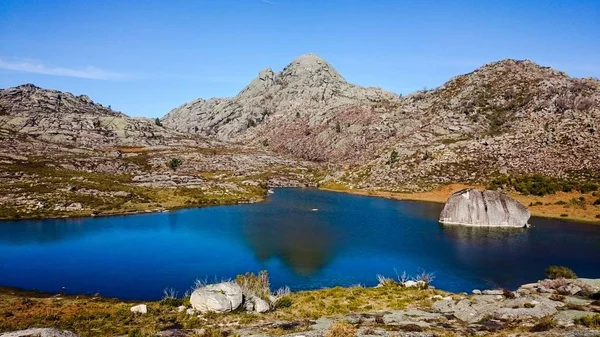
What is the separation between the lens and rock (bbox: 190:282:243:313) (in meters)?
41.7

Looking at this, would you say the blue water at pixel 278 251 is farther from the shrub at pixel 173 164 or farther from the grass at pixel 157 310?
the shrub at pixel 173 164

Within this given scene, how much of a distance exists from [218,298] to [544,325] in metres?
→ 28.8

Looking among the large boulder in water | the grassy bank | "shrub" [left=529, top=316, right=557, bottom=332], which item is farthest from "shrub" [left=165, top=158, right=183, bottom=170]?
"shrub" [left=529, top=316, right=557, bottom=332]

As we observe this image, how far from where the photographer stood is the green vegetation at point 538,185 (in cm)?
12469

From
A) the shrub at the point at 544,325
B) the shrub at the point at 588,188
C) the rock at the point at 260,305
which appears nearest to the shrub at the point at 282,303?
the rock at the point at 260,305

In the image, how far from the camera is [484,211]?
103562 millimetres

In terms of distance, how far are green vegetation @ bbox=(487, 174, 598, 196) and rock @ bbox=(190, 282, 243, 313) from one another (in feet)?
377

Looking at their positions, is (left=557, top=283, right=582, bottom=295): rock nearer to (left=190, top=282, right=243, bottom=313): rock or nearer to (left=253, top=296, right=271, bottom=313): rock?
(left=253, top=296, right=271, bottom=313): rock

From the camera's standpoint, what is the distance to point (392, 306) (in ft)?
150

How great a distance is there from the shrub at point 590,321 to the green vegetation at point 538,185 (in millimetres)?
105806

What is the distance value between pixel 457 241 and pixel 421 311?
49772 mm

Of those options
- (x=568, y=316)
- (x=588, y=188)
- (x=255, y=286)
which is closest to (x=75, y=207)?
(x=255, y=286)

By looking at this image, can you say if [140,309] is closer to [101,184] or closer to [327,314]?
[327,314]

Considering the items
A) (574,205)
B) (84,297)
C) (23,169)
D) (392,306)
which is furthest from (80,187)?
(574,205)
